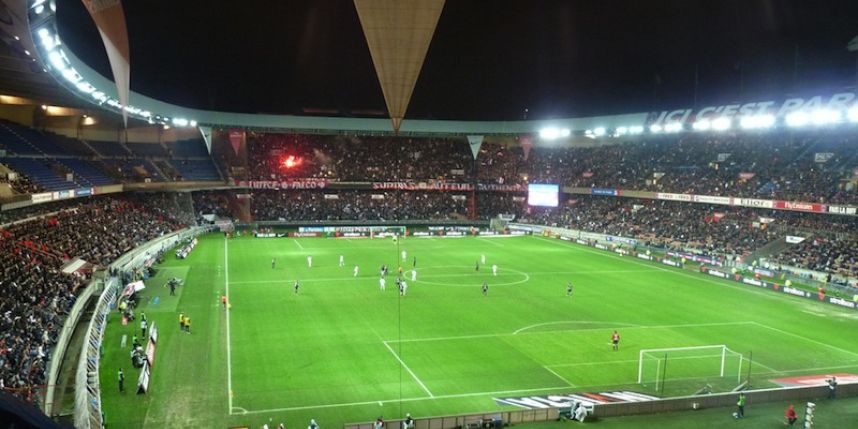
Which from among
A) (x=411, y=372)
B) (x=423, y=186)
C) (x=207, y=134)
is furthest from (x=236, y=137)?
(x=411, y=372)

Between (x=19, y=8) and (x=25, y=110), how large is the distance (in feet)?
123

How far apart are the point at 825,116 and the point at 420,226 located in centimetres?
4763

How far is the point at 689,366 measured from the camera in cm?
2745

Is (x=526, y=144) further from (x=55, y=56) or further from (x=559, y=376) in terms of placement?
(x=55, y=56)

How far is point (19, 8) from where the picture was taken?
17234 mm

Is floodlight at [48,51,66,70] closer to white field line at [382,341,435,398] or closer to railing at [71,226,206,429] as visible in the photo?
railing at [71,226,206,429]

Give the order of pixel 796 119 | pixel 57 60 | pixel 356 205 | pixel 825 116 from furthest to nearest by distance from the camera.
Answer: pixel 356 205
pixel 796 119
pixel 825 116
pixel 57 60

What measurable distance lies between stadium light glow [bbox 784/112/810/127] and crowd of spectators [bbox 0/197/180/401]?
5417 cm

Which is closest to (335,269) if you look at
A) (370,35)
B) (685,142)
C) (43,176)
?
(43,176)

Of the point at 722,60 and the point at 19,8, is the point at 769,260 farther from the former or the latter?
the point at 19,8

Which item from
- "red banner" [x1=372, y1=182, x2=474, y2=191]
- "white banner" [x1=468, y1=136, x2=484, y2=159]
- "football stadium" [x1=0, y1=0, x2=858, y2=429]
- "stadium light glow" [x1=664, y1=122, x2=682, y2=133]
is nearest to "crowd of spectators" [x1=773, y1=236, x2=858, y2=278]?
"football stadium" [x1=0, y1=0, x2=858, y2=429]

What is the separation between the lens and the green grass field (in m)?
22.6

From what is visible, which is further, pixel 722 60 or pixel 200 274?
pixel 722 60

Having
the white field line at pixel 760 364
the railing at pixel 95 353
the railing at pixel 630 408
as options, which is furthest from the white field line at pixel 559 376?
the railing at pixel 95 353
